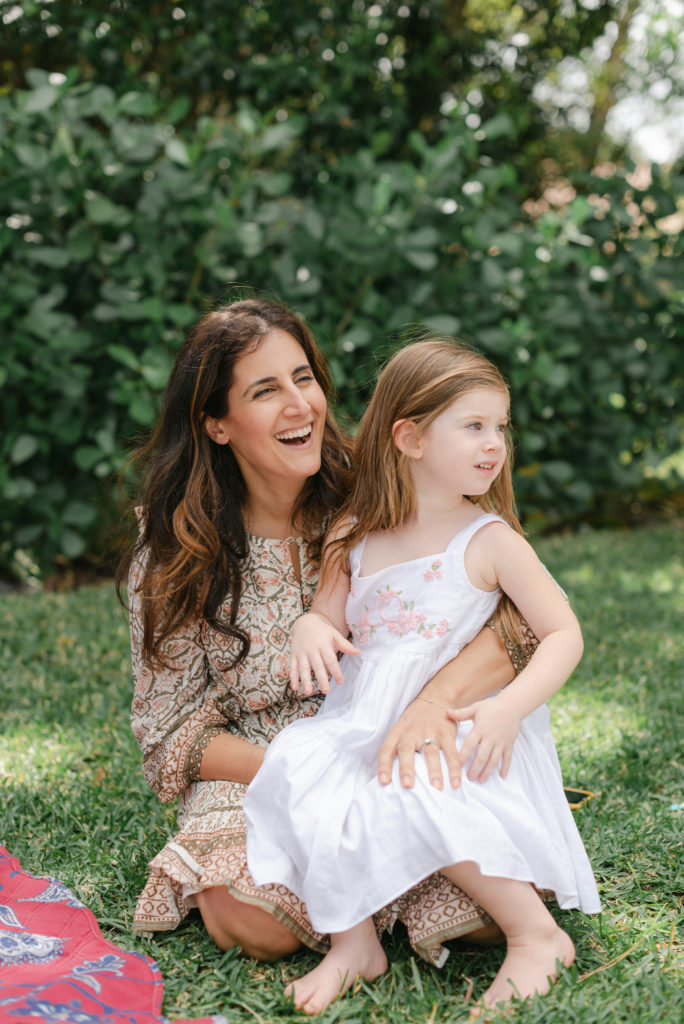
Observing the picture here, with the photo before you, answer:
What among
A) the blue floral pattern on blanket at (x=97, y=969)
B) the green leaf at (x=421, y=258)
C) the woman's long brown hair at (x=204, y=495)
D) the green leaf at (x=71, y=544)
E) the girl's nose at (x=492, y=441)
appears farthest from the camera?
the green leaf at (x=421, y=258)

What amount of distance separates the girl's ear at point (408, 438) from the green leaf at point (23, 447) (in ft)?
9.17

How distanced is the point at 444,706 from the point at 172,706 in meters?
0.66

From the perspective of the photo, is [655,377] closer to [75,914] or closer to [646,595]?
[646,595]

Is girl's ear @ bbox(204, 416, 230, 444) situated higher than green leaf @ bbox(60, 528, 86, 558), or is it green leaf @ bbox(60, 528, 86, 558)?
girl's ear @ bbox(204, 416, 230, 444)

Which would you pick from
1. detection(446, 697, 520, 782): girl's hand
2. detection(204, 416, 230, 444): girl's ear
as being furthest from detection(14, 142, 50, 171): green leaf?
detection(446, 697, 520, 782): girl's hand

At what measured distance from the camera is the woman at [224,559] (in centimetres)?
204

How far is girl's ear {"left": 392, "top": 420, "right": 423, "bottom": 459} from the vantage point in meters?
1.90

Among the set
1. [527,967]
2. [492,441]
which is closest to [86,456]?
[492,441]

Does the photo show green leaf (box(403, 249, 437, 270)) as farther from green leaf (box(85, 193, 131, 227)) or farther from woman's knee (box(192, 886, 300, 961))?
woman's knee (box(192, 886, 300, 961))

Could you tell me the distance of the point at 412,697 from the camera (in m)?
1.84

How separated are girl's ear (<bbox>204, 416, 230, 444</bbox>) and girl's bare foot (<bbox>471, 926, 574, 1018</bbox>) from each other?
1.12m

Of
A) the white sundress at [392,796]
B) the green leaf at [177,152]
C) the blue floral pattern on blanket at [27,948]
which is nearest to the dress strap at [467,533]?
the white sundress at [392,796]

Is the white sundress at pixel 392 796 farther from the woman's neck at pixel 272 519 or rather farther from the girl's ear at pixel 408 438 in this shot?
the woman's neck at pixel 272 519

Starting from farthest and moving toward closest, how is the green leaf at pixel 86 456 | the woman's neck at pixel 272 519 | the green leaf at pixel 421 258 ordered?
the green leaf at pixel 421 258 < the green leaf at pixel 86 456 < the woman's neck at pixel 272 519
